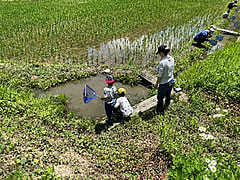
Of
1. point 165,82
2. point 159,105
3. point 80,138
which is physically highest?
point 165,82

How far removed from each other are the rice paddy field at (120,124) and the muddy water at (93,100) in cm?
20

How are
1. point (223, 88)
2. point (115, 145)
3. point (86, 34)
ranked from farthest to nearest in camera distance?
point (86, 34), point (223, 88), point (115, 145)

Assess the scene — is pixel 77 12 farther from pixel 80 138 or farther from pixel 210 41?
pixel 80 138

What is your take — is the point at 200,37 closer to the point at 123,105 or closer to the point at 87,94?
the point at 123,105

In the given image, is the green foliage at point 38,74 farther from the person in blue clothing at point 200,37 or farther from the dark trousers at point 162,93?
the person in blue clothing at point 200,37

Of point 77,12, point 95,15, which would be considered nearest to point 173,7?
point 95,15

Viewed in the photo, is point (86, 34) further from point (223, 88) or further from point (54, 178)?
point (54, 178)

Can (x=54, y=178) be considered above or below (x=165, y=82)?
below

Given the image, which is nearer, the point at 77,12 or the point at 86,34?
the point at 86,34

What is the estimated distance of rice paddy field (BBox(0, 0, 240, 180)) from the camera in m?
3.47

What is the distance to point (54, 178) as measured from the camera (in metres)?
3.21

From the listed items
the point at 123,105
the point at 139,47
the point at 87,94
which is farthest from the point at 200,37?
the point at 87,94

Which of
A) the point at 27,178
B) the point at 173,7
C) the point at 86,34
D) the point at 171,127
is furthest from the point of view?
the point at 173,7

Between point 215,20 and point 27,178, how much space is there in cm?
1281
